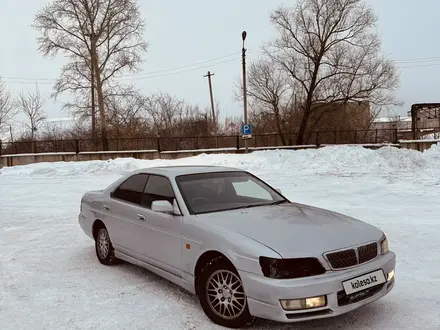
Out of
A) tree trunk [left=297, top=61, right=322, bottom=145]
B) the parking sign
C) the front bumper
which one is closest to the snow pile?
the parking sign

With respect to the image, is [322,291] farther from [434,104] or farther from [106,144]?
[434,104]

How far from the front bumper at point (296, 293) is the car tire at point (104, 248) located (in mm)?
2614

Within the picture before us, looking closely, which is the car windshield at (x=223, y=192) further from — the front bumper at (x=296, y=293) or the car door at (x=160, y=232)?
the front bumper at (x=296, y=293)

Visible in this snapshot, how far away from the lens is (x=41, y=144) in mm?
25953

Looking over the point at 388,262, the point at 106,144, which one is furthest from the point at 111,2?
the point at 388,262

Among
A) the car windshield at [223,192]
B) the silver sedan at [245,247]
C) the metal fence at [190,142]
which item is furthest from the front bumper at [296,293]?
the metal fence at [190,142]

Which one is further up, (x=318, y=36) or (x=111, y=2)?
(x=111, y=2)

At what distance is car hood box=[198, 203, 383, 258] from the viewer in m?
3.18

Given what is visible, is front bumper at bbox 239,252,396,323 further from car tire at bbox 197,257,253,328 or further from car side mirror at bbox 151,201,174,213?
car side mirror at bbox 151,201,174,213

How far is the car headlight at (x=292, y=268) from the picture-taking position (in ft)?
10.0

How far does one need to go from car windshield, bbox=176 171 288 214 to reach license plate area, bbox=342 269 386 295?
4.78 ft

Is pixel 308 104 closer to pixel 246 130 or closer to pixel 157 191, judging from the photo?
pixel 246 130

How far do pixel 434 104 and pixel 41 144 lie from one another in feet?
107

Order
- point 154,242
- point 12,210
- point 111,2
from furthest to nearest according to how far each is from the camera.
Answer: point 111,2
point 12,210
point 154,242
